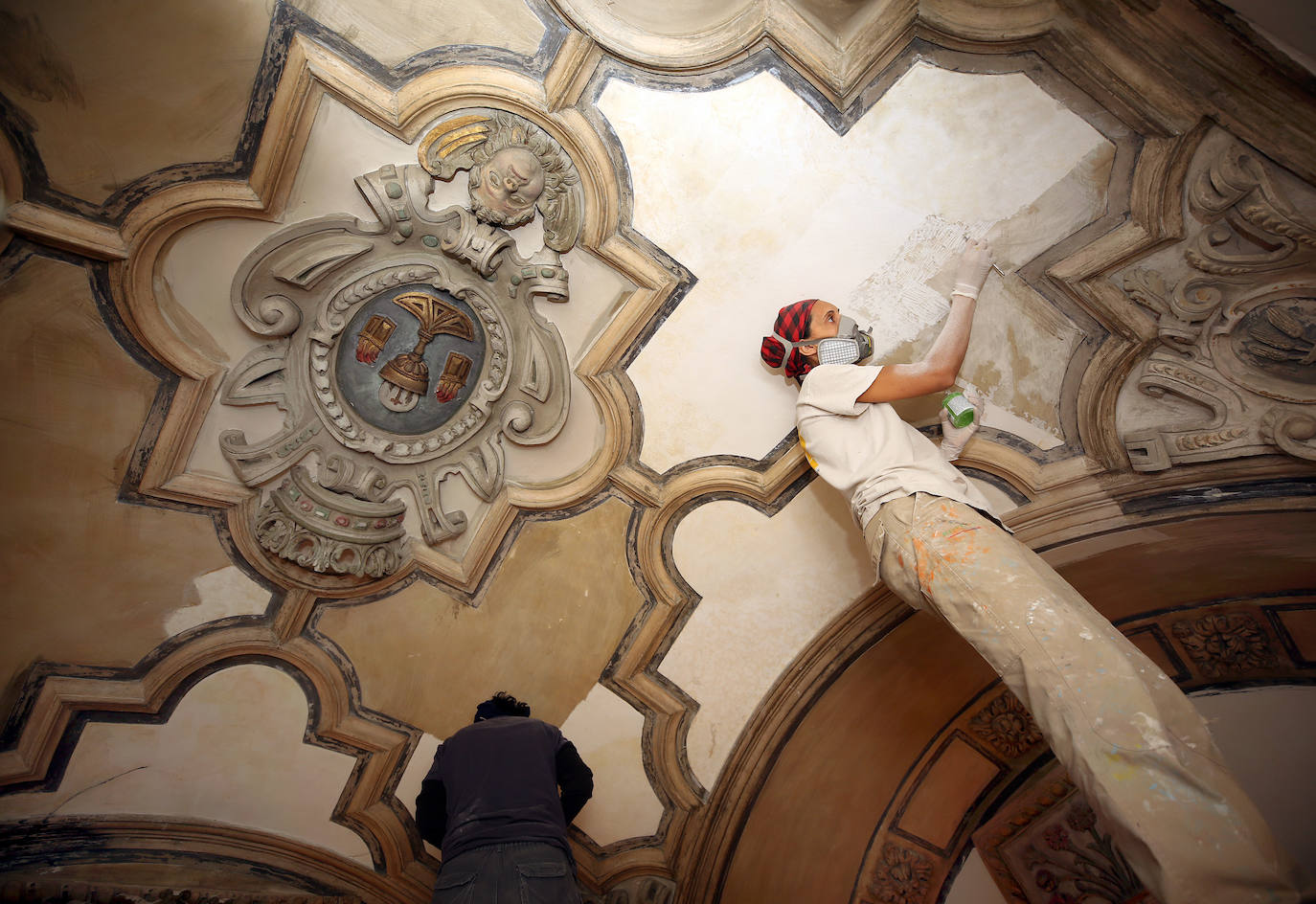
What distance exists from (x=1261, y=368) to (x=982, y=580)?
186 cm

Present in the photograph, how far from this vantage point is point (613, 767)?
4309 millimetres

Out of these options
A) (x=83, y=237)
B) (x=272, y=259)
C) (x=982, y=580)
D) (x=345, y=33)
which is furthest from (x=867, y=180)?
(x=83, y=237)

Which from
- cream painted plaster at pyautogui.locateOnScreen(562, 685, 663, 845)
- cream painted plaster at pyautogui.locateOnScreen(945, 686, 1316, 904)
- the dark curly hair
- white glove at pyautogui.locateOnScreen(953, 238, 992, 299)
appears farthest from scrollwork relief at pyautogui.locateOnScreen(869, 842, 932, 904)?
white glove at pyautogui.locateOnScreen(953, 238, 992, 299)

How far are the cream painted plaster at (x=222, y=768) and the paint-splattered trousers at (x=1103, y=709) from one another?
291cm

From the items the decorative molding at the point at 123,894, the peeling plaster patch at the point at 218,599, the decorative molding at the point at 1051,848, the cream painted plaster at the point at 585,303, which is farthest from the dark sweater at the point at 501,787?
the decorative molding at the point at 1051,848

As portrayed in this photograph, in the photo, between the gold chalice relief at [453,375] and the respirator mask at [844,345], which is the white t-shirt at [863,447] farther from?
the gold chalice relief at [453,375]

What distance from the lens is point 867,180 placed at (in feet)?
11.9

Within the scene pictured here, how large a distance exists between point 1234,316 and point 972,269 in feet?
4.05

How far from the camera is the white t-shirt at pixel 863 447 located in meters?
3.24

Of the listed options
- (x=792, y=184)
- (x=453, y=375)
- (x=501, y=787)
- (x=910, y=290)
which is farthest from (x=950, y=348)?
(x=501, y=787)

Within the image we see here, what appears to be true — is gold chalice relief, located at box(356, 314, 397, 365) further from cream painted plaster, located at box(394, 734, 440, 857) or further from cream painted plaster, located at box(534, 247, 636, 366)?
cream painted plaster, located at box(394, 734, 440, 857)

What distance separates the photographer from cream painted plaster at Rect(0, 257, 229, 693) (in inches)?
120

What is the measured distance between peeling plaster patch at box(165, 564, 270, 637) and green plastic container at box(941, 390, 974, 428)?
10.7 feet

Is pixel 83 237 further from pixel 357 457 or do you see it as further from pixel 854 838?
pixel 854 838
